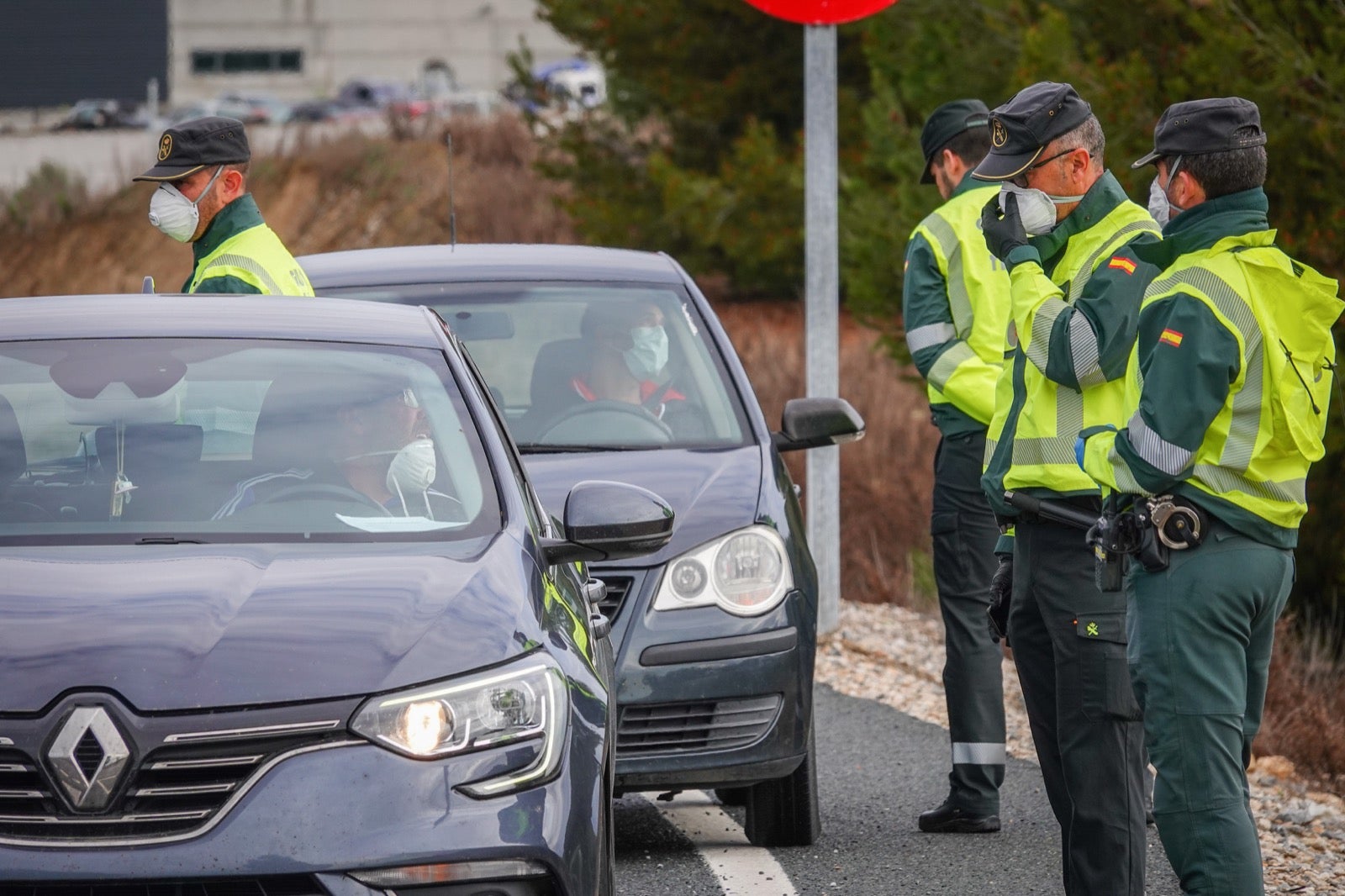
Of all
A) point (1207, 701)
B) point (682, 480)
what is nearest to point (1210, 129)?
point (1207, 701)

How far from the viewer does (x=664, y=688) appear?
18.3ft

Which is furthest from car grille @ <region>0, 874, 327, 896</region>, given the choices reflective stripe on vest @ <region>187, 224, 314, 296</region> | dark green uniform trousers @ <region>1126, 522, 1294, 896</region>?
reflective stripe on vest @ <region>187, 224, 314, 296</region>

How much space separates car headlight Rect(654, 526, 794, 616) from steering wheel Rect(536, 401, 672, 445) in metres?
0.74

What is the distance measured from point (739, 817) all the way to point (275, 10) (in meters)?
89.8

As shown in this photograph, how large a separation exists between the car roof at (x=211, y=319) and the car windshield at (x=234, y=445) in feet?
0.12

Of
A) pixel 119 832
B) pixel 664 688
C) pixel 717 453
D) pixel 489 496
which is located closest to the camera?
pixel 119 832

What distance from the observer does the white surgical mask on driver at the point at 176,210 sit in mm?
6715

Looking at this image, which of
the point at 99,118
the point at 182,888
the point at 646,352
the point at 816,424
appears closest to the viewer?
the point at 182,888

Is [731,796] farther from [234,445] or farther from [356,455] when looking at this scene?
[234,445]

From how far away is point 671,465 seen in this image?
6148mm

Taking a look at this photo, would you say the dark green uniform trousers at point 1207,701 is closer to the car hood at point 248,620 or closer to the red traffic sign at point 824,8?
the car hood at point 248,620

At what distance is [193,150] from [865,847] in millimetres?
3268

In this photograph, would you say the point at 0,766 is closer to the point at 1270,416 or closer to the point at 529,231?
the point at 1270,416

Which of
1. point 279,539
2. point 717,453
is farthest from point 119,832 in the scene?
point 717,453
